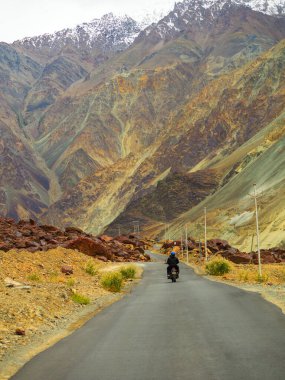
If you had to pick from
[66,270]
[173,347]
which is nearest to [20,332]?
[173,347]

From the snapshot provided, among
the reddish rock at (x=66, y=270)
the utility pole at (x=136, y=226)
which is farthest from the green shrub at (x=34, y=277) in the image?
the utility pole at (x=136, y=226)

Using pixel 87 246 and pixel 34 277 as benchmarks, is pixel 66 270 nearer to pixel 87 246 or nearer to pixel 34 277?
pixel 34 277

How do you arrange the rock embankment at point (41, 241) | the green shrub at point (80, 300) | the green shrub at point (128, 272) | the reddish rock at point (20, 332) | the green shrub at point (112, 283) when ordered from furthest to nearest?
the rock embankment at point (41, 241)
the green shrub at point (128, 272)
the green shrub at point (112, 283)
the green shrub at point (80, 300)
the reddish rock at point (20, 332)

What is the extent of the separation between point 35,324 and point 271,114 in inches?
→ 6888

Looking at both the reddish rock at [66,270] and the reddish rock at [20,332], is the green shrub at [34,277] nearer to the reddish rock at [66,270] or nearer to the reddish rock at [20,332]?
the reddish rock at [66,270]

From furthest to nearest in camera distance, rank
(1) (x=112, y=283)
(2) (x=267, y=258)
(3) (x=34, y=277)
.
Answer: (2) (x=267, y=258) → (3) (x=34, y=277) → (1) (x=112, y=283)

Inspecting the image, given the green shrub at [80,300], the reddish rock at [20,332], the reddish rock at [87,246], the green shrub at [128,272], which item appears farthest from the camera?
the reddish rock at [87,246]

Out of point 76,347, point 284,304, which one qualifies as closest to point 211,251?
point 284,304

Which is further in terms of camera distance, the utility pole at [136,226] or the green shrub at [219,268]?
the utility pole at [136,226]

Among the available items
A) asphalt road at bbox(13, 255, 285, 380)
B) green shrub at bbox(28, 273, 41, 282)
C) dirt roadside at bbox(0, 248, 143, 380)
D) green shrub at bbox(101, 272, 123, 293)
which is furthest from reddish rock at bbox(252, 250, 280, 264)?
asphalt road at bbox(13, 255, 285, 380)

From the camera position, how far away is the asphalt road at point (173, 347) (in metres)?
9.14

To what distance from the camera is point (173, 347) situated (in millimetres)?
11219

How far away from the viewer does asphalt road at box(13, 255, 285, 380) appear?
30.0 ft

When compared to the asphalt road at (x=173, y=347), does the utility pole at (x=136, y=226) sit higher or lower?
higher
